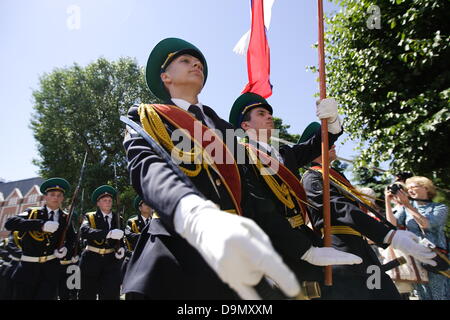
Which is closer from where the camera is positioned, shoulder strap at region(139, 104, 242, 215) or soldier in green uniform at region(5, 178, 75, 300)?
shoulder strap at region(139, 104, 242, 215)

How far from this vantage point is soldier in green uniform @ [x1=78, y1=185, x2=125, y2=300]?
672cm

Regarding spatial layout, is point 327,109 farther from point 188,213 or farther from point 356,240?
point 188,213

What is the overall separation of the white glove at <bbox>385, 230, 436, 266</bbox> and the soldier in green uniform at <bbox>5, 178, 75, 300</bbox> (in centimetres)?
536

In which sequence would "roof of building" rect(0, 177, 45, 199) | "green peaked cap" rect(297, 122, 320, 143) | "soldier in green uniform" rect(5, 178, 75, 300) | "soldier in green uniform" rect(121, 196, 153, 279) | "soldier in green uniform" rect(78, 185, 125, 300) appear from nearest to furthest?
1. "green peaked cap" rect(297, 122, 320, 143)
2. "soldier in green uniform" rect(5, 178, 75, 300)
3. "soldier in green uniform" rect(78, 185, 125, 300)
4. "soldier in green uniform" rect(121, 196, 153, 279)
5. "roof of building" rect(0, 177, 45, 199)

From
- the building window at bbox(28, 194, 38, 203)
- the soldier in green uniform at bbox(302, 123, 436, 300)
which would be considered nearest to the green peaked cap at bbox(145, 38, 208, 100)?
the soldier in green uniform at bbox(302, 123, 436, 300)

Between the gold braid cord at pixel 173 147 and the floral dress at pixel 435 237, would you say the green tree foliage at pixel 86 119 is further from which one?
the gold braid cord at pixel 173 147

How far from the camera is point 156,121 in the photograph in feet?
6.10

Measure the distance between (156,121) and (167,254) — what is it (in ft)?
2.42

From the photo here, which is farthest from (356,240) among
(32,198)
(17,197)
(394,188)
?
(17,197)

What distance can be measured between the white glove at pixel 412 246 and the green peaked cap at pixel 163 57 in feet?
6.42

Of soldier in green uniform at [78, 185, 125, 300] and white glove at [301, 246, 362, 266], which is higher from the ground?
white glove at [301, 246, 362, 266]

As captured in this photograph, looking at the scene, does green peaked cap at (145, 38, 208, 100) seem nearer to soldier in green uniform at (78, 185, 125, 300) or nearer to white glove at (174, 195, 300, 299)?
white glove at (174, 195, 300, 299)

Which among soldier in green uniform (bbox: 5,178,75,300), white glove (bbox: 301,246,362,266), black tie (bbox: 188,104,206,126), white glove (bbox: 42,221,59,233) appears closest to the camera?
white glove (bbox: 301,246,362,266)
